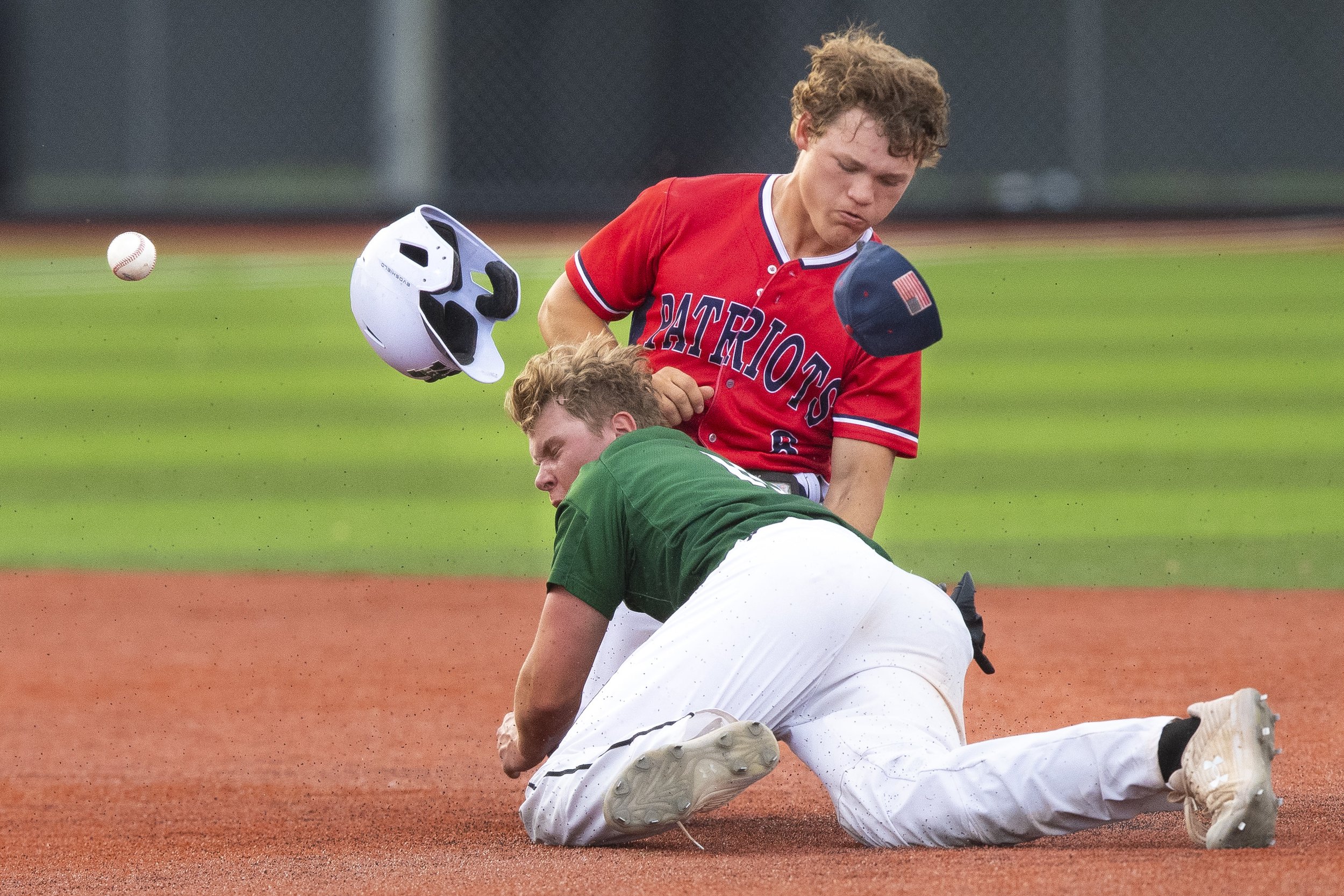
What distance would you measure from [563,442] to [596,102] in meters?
15.5

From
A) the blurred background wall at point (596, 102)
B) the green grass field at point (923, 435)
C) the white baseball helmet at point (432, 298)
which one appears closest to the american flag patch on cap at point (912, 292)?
the white baseball helmet at point (432, 298)

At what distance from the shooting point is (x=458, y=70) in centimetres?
1841

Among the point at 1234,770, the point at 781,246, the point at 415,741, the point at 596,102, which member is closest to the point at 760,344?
the point at 781,246

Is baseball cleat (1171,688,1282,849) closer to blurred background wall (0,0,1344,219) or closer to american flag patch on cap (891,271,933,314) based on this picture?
american flag patch on cap (891,271,933,314)

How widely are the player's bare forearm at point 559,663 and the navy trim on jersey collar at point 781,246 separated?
3.42ft

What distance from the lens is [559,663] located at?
3.08 m

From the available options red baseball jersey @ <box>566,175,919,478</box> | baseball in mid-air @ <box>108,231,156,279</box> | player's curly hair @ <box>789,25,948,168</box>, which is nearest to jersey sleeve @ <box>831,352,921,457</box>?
red baseball jersey @ <box>566,175,919,478</box>

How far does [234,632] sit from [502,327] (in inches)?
302

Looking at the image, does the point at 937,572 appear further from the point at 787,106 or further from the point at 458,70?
the point at 458,70

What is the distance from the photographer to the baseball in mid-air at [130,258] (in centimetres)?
472

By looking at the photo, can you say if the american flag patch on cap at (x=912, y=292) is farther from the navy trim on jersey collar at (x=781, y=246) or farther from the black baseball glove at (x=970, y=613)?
the black baseball glove at (x=970, y=613)

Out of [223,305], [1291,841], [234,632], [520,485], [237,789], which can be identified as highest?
[1291,841]

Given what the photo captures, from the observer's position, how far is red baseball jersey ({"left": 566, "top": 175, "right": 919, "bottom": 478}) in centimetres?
369

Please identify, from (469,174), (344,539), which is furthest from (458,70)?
(344,539)
